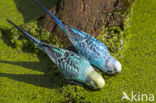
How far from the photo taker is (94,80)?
2.73 meters

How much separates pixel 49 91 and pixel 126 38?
5.55ft

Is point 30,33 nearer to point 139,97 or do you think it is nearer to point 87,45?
point 87,45

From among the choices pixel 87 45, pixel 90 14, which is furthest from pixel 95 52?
pixel 90 14

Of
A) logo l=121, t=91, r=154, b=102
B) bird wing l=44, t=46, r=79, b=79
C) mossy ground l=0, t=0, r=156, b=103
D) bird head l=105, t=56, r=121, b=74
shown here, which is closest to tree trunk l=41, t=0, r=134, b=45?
mossy ground l=0, t=0, r=156, b=103

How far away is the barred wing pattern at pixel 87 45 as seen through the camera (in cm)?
292

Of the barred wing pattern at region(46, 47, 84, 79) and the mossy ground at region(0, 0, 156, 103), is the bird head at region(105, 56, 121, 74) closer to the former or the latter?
the mossy ground at region(0, 0, 156, 103)

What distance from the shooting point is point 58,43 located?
3439 mm

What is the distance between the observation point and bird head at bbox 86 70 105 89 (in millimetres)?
2730

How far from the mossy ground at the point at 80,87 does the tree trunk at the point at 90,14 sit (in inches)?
13.3

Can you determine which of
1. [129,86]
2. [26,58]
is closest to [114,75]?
[129,86]

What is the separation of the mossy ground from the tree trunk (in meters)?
0.34

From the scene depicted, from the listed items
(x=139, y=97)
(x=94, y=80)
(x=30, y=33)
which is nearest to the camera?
(x=94, y=80)

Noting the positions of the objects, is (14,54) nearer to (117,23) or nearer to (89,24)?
(89,24)

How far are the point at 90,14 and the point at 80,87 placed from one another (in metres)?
1.31
